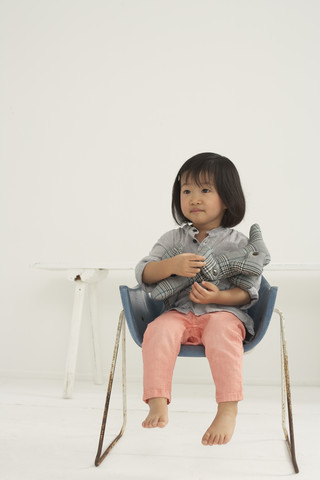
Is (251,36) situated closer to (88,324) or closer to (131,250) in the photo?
(131,250)

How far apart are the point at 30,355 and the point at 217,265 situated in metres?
1.61

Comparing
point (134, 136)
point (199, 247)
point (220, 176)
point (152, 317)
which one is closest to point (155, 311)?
point (152, 317)

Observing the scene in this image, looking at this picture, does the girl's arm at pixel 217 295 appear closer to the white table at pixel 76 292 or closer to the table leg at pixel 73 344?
the white table at pixel 76 292

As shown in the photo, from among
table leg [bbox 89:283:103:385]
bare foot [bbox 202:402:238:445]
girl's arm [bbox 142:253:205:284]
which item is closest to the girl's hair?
girl's arm [bbox 142:253:205:284]

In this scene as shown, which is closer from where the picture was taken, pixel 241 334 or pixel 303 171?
pixel 241 334

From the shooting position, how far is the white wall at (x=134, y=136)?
2.57m

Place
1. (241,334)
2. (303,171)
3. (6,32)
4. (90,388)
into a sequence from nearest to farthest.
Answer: (241,334)
(90,388)
(303,171)
(6,32)

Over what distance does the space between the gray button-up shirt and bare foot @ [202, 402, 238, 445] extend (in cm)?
27

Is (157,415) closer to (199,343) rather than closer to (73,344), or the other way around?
(199,343)

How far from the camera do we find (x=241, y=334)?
4.40 ft

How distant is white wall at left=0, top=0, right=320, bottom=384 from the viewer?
8.42 ft

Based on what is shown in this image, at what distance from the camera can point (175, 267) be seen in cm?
137

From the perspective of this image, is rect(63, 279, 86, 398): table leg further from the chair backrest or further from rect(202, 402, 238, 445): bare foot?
rect(202, 402, 238, 445): bare foot

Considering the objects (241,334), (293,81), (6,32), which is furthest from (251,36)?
(241,334)
